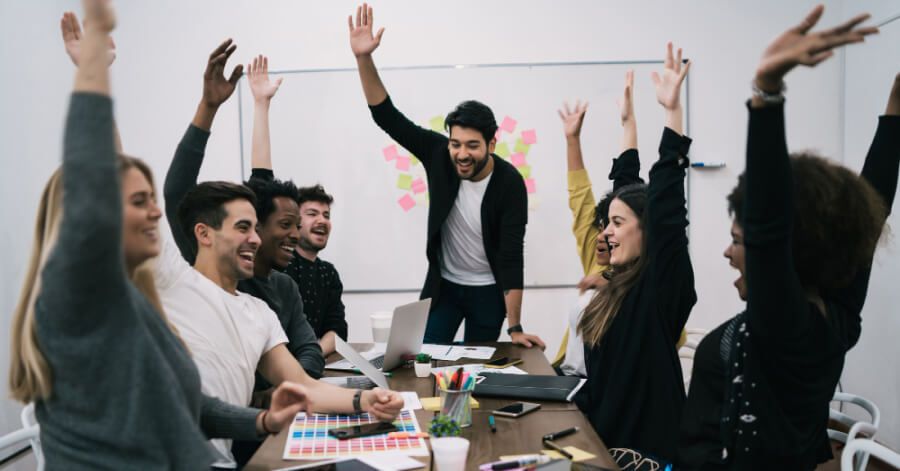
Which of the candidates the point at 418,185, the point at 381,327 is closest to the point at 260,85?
the point at 418,185

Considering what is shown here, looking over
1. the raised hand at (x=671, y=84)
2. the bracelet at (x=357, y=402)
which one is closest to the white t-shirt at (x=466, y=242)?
the raised hand at (x=671, y=84)

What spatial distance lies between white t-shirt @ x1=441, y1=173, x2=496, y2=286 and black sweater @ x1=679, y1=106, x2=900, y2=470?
1.80 meters

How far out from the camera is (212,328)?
172 centimetres

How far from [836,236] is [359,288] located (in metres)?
3.15


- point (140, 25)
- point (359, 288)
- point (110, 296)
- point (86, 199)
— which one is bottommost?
point (359, 288)

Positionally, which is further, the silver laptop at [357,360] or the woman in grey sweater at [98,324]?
the silver laptop at [357,360]

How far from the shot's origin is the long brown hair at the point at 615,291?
1.91 meters

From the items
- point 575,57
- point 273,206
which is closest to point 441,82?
point 575,57

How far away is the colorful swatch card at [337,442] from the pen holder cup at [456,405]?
0.08 m

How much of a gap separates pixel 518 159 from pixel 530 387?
2295mm

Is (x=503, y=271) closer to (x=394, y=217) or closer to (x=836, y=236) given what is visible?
(x=394, y=217)

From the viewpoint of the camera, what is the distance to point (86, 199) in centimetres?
91

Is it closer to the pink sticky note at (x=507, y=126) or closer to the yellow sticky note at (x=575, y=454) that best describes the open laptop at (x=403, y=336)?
the yellow sticky note at (x=575, y=454)

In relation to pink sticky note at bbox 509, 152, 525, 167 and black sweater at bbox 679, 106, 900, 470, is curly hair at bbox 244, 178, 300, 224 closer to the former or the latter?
black sweater at bbox 679, 106, 900, 470
